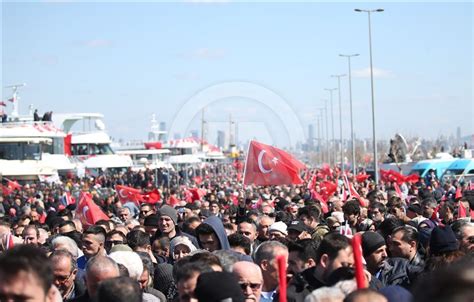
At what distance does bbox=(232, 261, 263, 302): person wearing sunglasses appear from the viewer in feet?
18.8

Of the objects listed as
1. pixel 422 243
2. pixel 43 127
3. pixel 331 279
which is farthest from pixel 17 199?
pixel 43 127

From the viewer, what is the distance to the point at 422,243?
867 centimetres

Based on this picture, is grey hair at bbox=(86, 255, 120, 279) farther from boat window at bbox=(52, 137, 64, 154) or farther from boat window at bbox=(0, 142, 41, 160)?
boat window at bbox=(52, 137, 64, 154)

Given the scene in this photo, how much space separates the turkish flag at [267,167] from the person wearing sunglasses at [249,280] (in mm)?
14878

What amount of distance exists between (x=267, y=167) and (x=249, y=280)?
50.0 ft

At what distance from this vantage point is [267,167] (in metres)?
21.0

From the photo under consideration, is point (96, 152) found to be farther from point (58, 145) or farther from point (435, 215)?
point (435, 215)

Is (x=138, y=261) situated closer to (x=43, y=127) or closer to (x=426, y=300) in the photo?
(x=426, y=300)

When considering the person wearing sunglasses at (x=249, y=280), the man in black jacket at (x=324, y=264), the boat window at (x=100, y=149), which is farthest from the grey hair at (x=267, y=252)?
the boat window at (x=100, y=149)

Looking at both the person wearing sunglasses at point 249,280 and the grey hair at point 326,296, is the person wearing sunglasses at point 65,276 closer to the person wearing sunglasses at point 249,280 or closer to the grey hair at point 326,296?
the person wearing sunglasses at point 249,280

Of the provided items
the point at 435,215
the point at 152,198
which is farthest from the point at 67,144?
the point at 435,215

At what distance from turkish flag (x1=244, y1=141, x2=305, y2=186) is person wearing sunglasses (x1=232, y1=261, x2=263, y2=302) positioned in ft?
48.8

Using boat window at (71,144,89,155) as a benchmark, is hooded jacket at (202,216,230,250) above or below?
below

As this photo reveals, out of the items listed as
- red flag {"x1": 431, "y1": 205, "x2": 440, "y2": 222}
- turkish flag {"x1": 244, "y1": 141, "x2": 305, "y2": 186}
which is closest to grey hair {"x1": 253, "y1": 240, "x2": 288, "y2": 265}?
red flag {"x1": 431, "y1": 205, "x2": 440, "y2": 222}
